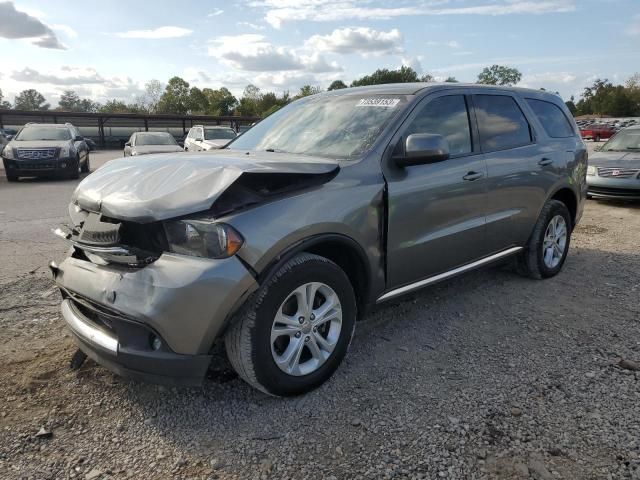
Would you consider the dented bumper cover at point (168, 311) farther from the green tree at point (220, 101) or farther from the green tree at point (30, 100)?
the green tree at point (30, 100)

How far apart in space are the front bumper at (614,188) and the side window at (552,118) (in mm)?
4892

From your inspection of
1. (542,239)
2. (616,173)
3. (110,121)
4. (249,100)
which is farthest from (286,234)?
(249,100)

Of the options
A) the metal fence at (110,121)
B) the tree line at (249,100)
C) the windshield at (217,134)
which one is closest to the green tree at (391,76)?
the tree line at (249,100)

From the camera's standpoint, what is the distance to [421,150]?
3.13 m

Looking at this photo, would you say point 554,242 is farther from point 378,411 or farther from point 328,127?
point 378,411

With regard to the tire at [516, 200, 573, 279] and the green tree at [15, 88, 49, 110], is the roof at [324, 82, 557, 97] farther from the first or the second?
the green tree at [15, 88, 49, 110]

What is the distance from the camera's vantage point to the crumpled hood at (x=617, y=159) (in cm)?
939

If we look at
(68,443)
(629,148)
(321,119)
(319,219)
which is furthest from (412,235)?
(629,148)


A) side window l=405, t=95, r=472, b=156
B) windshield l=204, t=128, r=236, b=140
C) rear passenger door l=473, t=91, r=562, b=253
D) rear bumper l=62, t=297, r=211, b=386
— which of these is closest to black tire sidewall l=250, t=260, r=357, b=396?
rear bumper l=62, t=297, r=211, b=386

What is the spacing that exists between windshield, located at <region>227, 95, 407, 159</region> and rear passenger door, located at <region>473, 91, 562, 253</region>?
105 cm

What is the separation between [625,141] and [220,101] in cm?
8620

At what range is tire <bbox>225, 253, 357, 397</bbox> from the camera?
2.53 metres

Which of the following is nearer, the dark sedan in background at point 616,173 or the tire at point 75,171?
the dark sedan in background at point 616,173

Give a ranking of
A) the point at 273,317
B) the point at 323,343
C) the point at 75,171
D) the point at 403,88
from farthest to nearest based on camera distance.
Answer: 1. the point at 75,171
2. the point at 403,88
3. the point at 323,343
4. the point at 273,317
